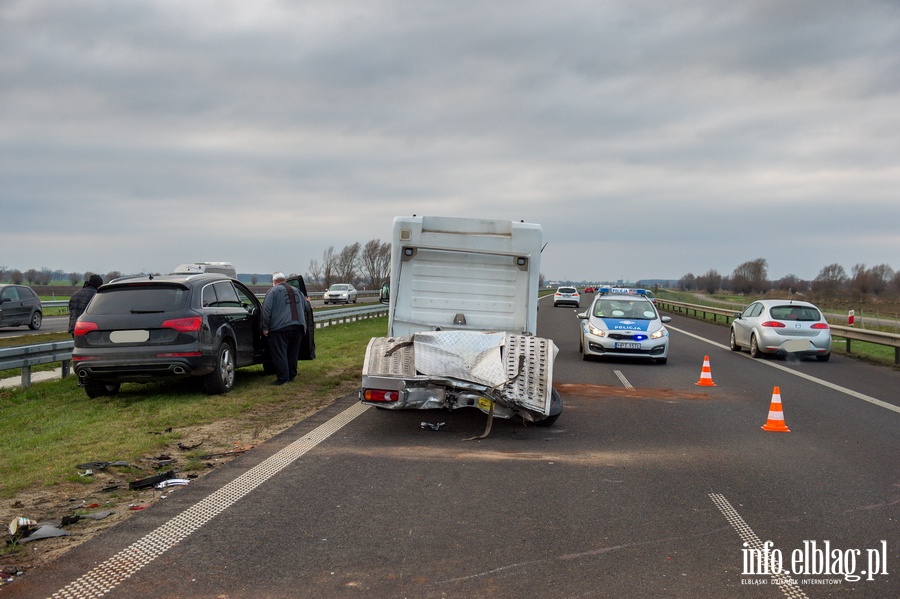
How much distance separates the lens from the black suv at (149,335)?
374 inches

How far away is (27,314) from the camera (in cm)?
2442

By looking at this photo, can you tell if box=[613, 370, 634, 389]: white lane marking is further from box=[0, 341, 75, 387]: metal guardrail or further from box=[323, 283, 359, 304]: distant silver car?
box=[323, 283, 359, 304]: distant silver car

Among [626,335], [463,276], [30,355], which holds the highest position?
[463,276]

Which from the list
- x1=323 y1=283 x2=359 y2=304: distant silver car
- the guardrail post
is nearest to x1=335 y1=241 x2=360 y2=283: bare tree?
x1=323 y1=283 x2=359 y2=304: distant silver car

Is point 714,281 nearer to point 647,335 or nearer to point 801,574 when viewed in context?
point 647,335

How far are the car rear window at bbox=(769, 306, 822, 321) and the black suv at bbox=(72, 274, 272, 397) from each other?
44.3 ft

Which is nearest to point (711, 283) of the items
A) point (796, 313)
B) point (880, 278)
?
point (880, 278)

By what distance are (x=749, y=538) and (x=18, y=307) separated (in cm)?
2511

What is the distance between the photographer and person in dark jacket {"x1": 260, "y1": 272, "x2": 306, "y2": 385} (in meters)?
11.2

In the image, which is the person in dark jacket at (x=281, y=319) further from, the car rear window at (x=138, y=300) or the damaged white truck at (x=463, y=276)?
the damaged white truck at (x=463, y=276)

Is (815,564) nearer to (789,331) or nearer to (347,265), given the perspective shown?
(789,331)

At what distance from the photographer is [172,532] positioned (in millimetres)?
4691

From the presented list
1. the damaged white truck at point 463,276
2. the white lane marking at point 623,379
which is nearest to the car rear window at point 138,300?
the damaged white truck at point 463,276

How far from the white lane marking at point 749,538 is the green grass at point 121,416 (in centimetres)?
473
